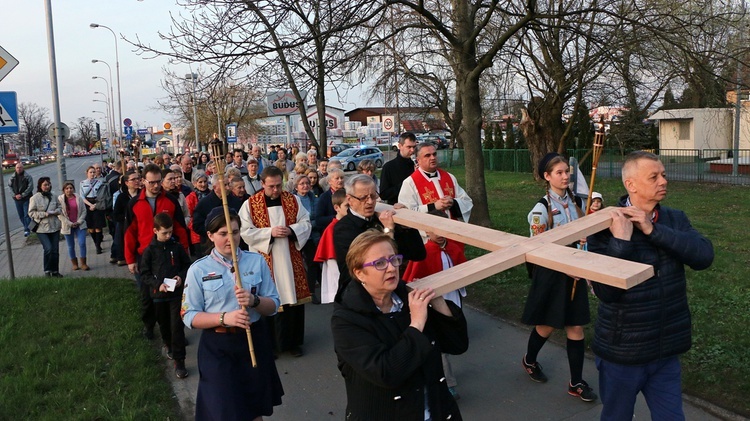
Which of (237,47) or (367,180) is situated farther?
(237,47)

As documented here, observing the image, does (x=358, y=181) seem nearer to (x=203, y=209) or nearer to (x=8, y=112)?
(x=203, y=209)

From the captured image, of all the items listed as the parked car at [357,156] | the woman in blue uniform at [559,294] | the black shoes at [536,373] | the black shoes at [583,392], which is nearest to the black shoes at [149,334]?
the black shoes at [536,373]

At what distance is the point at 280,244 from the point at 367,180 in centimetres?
226

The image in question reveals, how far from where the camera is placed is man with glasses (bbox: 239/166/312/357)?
6359mm

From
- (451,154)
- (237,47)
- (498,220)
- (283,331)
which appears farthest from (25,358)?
(451,154)

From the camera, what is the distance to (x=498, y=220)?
45.9 feet

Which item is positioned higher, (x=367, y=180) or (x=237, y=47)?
(x=237, y=47)

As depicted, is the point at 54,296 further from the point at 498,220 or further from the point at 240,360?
the point at 498,220

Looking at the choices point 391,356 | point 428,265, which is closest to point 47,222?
point 428,265

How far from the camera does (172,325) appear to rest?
20.3 ft

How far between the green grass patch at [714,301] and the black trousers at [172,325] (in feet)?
12.0

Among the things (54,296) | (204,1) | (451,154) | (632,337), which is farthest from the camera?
(451,154)

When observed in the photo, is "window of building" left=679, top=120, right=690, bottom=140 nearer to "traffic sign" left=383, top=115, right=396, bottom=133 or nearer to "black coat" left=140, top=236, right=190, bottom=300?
"traffic sign" left=383, top=115, right=396, bottom=133

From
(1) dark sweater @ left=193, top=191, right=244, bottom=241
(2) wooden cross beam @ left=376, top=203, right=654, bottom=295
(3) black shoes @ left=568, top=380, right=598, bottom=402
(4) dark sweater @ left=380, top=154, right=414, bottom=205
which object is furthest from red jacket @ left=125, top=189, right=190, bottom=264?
(2) wooden cross beam @ left=376, top=203, right=654, bottom=295
